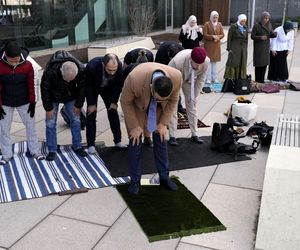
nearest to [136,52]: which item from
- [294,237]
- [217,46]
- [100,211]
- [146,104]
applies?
[146,104]

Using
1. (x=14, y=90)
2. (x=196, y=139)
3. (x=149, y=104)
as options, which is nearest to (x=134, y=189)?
(x=149, y=104)

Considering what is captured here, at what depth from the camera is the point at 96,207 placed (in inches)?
153

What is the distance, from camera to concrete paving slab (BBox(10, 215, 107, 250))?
3.28 m

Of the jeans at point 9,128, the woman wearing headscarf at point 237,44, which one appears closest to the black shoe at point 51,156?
the jeans at point 9,128

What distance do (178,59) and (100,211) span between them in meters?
2.35

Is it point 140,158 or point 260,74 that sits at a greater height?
point 140,158

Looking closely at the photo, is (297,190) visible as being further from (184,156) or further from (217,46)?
(217,46)

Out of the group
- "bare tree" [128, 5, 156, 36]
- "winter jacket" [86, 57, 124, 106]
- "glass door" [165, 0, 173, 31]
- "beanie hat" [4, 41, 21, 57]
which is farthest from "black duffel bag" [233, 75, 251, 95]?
"glass door" [165, 0, 173, 31]

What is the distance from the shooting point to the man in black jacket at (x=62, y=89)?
4580mm

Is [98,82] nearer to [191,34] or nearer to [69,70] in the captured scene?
[69,70]

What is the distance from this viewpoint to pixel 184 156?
5.08m

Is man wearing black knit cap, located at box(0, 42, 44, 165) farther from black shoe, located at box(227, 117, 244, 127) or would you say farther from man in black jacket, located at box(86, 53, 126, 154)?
black shoe, located at box(227, 117, 244, 127)

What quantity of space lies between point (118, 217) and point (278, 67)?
6.77 m

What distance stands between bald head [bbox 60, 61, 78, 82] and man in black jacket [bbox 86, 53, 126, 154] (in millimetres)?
304
